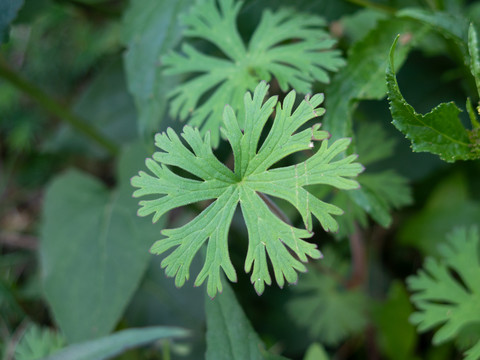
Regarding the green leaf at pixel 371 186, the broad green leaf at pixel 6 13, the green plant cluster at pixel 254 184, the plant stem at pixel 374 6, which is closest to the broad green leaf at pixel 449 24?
the green plant cluster at pixel 254 184

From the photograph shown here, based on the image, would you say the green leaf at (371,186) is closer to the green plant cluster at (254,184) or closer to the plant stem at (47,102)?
the green plant cluster at (254,184)

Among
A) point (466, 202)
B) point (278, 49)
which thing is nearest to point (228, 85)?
point (278, 49)

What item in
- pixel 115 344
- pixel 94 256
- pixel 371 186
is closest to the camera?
pixel 115 344

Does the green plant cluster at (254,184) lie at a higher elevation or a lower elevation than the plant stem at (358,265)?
higher

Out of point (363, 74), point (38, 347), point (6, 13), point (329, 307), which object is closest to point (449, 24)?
point (363, 74)

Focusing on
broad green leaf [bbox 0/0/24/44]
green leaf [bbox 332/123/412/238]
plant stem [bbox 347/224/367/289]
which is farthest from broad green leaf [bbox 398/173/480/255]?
broad green leaf [bbox 0/0/24/44]

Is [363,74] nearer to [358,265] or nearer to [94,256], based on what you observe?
[358,265]

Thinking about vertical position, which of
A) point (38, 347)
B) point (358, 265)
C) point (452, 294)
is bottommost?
point (358, 265)
